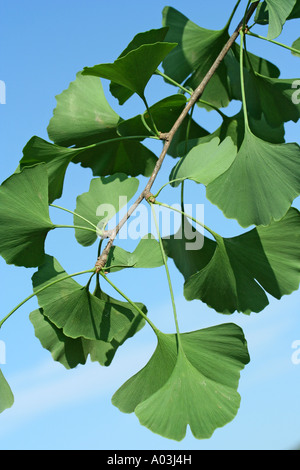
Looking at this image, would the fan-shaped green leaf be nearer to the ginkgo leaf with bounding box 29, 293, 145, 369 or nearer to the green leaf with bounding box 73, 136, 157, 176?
the green leaf with bounding box 73, 136, 157, 176

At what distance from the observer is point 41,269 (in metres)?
1.42

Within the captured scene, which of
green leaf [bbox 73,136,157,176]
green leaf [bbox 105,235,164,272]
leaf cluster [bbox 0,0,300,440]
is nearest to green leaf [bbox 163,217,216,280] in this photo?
leaf cluster [bbox 0,0,300,440]

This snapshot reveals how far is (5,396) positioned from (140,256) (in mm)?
432

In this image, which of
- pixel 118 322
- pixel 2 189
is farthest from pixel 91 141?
pixel 118 322

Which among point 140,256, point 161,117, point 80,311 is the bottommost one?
point 80,311

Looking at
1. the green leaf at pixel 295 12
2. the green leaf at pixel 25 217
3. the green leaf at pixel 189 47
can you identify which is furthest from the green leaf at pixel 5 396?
the green leaf at pixel 295 12

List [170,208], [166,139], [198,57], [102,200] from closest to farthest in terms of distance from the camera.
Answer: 1. [170,208]
2. [166,139]
3. [102,200]
4. [198,57]

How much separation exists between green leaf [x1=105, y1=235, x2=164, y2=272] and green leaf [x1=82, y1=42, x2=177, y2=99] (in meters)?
0.37

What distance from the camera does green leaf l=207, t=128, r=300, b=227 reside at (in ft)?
4.02

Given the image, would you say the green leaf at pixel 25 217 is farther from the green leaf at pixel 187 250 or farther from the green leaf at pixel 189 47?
the green leaf at pixel 189 47

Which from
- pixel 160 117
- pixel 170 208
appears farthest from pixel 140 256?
pixel 160 117

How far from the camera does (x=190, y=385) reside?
121 cm

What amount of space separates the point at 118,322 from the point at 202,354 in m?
0.22

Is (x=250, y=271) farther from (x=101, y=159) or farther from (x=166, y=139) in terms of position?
(x=101, y=159)
